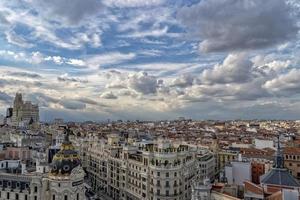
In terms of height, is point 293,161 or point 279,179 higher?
point 279,179

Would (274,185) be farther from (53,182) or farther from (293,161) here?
(293,161)

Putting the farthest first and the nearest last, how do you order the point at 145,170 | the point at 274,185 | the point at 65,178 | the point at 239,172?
the point at 145,170 < the point at 239,172 < the point at 65,178 < the point at 274,185

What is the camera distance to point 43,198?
252 feet

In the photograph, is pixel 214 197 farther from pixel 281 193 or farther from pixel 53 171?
pixel 53 171

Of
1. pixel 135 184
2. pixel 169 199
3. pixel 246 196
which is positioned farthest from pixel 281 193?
pixel 135 184

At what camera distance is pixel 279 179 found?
67000 millimetres

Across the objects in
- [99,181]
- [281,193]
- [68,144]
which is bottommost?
[99,181]

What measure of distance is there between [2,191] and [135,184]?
35.4 meters

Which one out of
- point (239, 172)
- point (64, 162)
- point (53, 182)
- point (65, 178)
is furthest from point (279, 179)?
point (53, 182)

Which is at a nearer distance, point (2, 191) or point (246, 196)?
point (246, 196)

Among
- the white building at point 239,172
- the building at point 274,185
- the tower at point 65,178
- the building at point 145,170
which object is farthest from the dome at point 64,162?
the white building at point 239,172

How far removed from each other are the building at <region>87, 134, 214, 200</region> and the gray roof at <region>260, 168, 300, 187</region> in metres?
29.7

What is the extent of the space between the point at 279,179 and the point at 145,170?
39.2 m

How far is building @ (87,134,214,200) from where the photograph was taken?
92.8 metres
